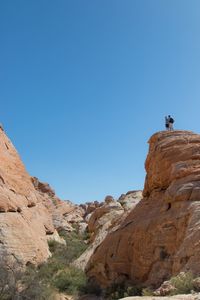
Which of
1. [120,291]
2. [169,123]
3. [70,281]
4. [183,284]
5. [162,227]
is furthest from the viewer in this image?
[169,123]

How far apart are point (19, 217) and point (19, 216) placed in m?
0.12

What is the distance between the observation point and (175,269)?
11.1 m

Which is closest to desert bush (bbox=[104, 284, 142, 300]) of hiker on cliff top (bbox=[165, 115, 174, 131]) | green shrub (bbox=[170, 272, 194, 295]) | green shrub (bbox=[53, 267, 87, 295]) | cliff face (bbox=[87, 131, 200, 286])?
cliff face (bbox=[87, 131, 200, 286])

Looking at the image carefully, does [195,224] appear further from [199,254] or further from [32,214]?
[32,214]

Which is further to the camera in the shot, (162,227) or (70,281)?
(70,281)

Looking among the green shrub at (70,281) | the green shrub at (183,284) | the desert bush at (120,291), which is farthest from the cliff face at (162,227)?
the green shrub at (183,284)

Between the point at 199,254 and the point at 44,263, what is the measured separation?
1284 centimetres

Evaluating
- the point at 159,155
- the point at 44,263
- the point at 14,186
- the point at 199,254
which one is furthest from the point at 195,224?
the point at 14,186

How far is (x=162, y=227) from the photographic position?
45.0 feet

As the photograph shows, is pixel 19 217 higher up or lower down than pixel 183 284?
higher up

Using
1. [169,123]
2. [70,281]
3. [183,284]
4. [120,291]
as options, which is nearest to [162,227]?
[120,291]

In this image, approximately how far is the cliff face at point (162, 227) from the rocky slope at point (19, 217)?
4335mm

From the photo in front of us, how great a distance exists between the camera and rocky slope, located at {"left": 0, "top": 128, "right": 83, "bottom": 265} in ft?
63.4

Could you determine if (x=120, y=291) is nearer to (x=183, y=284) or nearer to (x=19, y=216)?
(x=183, y=284)
